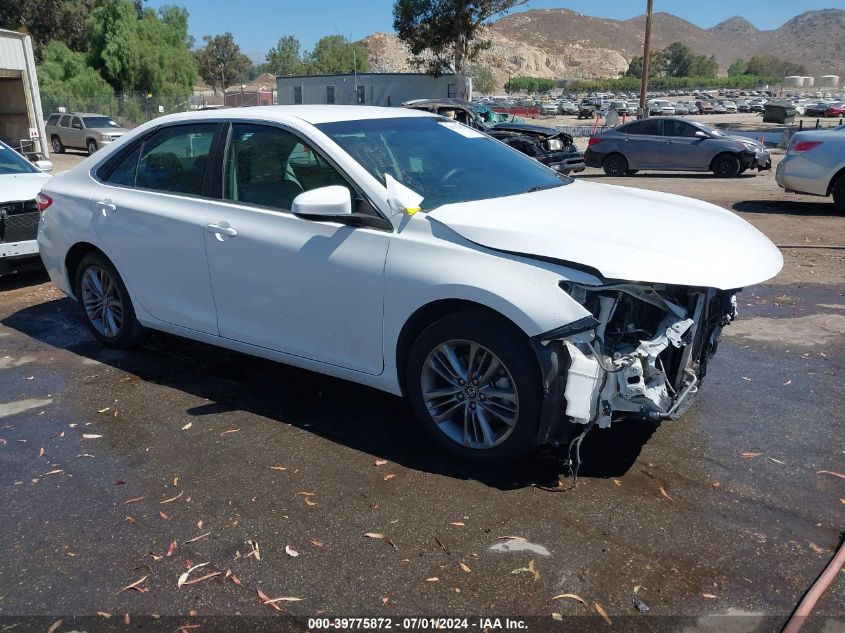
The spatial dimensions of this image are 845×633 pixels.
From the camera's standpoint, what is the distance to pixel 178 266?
486cm

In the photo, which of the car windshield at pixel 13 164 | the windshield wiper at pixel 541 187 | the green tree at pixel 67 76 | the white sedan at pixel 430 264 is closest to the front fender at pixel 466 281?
the white sedan at pixel 430 264

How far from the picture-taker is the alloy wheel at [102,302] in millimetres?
5562

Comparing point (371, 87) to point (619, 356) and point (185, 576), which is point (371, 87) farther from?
point (185, 576)

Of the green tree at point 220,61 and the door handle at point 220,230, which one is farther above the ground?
the green tree at point 220,61

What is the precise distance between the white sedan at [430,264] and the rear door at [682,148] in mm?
14992

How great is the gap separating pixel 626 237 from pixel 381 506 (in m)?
1.70

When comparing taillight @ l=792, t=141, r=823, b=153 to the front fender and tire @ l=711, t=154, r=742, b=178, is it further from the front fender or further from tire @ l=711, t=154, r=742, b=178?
the front fender

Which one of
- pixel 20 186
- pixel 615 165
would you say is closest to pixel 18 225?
pixel 20 186

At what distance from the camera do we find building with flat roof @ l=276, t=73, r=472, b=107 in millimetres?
51344

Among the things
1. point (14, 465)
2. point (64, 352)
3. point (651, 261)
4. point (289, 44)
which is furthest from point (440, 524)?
point (289, 44)

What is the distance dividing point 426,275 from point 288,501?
4.17 ft

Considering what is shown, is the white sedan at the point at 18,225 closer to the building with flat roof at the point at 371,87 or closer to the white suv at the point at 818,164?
the white suv at the point at 818,164

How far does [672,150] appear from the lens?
18.7 metres

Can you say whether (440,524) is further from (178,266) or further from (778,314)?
(778,314)
